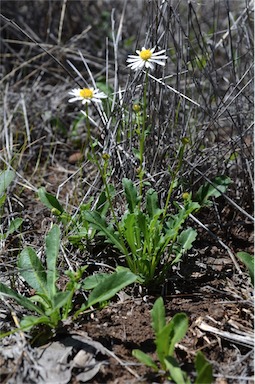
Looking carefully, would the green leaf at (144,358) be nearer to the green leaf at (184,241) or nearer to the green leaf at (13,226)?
the green leaf at (184,241)

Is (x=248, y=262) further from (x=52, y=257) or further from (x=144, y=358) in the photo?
(x=52, y=257)

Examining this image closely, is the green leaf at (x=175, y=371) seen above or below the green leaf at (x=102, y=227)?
below

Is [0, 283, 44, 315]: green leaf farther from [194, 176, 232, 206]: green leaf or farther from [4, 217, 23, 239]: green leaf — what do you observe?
[194, 176, 232, 206]: green leaf

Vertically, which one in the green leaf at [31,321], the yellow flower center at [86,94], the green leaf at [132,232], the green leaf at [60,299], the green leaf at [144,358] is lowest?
the green leaf at [31,321]

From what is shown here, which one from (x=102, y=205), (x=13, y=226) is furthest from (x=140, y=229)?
(x=13, y=226)

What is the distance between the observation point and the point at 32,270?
187cm

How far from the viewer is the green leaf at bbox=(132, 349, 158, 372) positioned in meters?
1.58

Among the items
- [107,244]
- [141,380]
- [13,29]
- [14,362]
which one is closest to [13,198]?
[107,244]

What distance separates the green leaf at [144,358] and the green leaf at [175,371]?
1.4 inches

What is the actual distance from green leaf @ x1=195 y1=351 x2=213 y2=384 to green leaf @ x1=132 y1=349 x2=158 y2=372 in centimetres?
12

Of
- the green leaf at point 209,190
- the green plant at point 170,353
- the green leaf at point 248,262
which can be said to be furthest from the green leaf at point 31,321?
the green leaf at point 209,190

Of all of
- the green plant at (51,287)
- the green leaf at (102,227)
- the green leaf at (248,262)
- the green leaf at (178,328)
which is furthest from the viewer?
the green leaf at (102,227)

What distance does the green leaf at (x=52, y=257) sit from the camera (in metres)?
1.83

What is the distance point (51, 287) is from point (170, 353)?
1.40 feet
